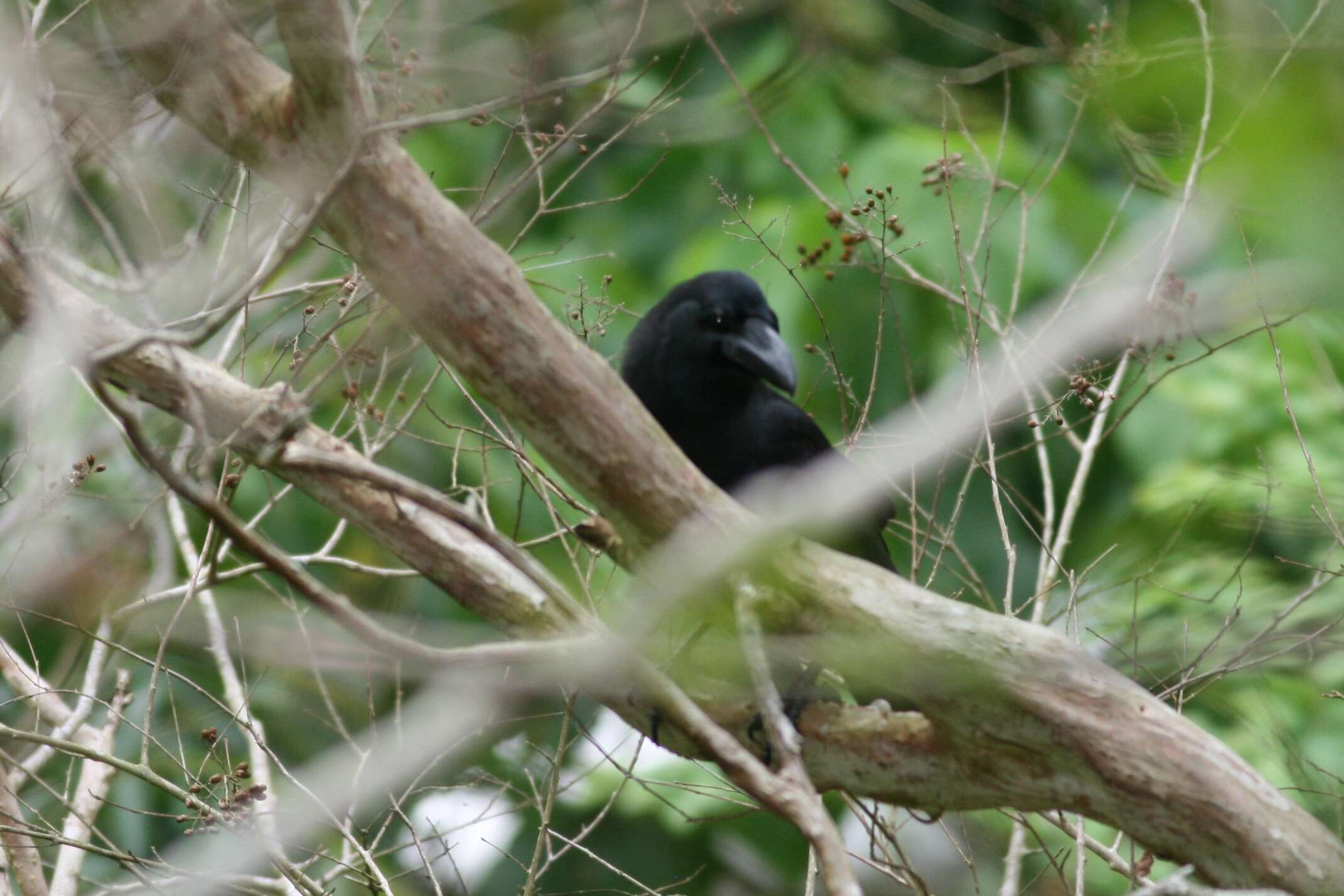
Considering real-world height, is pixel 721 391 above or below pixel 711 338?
below

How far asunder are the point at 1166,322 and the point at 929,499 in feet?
10.8

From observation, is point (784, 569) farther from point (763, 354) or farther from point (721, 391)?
point (721, 391)

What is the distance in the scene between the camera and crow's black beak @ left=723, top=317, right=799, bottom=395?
3439 millimetres

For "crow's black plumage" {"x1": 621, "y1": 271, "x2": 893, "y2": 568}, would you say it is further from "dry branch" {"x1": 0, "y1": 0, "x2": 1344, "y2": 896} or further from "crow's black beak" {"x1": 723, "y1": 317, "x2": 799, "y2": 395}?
"dry branch" {"x1": 0, "y1": 0, "x2": 1344, "y2": 896}

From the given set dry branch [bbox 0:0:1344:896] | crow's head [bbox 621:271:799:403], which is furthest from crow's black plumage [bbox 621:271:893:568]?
dry branch [bbox 0:0:1344:896]

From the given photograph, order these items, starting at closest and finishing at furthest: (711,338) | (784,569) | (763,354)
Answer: (784,569) → (763,354) → (711,338)

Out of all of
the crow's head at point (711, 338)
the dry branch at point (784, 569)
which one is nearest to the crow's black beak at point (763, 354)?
the crow's head at point (711, 338)

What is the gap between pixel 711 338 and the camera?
3.65 metres

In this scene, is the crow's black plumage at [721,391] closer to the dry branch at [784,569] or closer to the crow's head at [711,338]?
the crow's head at [711,338]

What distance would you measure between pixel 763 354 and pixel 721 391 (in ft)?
0.86

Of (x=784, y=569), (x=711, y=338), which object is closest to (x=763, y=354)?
(x=711, y=338)

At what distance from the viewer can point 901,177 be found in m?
5.49

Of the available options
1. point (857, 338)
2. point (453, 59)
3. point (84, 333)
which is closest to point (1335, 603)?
point (857, 338)

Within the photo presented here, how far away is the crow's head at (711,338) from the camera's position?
359 cm
